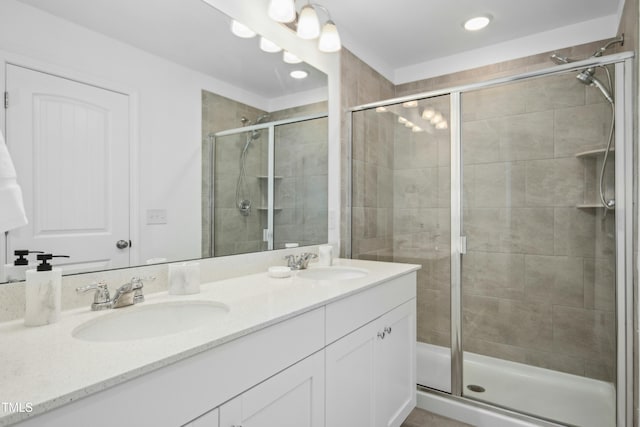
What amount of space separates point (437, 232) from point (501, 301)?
1.94 ft

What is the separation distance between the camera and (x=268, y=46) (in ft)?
6.02

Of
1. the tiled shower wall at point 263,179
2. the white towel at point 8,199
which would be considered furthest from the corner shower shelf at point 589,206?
the white towel at point 8,199

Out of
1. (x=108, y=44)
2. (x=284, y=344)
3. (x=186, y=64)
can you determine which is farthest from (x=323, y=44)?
(x=284, y=344)

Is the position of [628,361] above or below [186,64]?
below

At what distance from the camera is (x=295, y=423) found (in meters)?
1.05

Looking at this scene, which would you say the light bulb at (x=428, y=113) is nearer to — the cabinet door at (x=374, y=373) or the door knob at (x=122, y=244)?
the cabinet door at (x=374, y=373)

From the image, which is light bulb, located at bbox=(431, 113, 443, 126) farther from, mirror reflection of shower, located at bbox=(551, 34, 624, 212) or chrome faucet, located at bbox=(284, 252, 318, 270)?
chrome faucet, located at bbox=(284, 252, 318, 270)

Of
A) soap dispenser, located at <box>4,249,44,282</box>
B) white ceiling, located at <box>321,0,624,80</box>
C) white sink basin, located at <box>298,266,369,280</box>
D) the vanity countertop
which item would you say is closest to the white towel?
the vanity countertop

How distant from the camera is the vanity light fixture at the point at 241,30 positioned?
164 centimetres

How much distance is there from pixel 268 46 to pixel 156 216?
1.09m

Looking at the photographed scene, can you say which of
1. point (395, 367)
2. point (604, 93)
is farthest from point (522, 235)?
point (395, 367)

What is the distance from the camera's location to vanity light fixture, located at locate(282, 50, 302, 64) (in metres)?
1.94

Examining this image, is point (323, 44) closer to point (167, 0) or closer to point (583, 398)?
point (167, 0)

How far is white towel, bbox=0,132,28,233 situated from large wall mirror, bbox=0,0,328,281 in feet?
1.29
